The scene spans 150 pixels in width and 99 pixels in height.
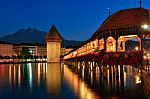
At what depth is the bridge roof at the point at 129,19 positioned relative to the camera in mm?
36969

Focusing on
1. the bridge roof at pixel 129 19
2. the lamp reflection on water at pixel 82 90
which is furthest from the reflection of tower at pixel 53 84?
the bridge roof at pixel 129 19

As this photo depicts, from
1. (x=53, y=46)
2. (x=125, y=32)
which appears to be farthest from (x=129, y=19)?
(x=53, y=46)

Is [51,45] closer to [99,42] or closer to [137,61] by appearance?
[99,42]

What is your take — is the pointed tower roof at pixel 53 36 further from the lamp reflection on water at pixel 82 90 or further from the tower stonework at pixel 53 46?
the lamp reflection on water at pixel 82 90

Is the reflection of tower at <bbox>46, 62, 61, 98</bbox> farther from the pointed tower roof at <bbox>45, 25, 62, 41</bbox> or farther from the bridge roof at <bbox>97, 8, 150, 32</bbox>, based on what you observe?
the pointed tower roof at <bbox>45, 25, 62, 41</bbox>

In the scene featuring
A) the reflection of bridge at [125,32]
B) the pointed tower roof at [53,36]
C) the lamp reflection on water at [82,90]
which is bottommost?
the lamp reflection on water at [82,90]

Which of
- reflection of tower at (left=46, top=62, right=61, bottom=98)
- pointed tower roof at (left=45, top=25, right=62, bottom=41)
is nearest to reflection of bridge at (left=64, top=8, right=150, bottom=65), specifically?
reflection of tower at (left=46, top=62, right=61, bottom=98)

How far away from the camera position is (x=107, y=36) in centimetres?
3959

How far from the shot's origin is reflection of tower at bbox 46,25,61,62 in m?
157

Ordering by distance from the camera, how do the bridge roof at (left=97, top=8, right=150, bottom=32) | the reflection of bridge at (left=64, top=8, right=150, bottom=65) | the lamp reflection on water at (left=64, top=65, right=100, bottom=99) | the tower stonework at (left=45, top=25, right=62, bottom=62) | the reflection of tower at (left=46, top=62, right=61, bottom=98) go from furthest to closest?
1. the tower stonework at (left=45, top=25, right=62, bottom=62)
2. the bridge roof at (left=97, top=8, right=150, bottom=32)
3. the reflection of bridge at (left=64, top=8, right=150, bottom=65)
4. the reflection of tower at (left=46, top=62, right=61, bottom=98)
5. the lamp reflection on water at (left=64, top=65, right=100, bottom=99)

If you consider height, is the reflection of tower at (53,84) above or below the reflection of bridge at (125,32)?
below

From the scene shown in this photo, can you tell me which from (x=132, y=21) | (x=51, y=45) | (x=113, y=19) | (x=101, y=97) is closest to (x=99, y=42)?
(x=113, y=19)

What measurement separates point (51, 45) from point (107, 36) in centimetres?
12120

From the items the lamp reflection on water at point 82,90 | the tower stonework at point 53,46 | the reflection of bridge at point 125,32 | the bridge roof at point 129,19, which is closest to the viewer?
the lamp reflection on water at point 82,90
